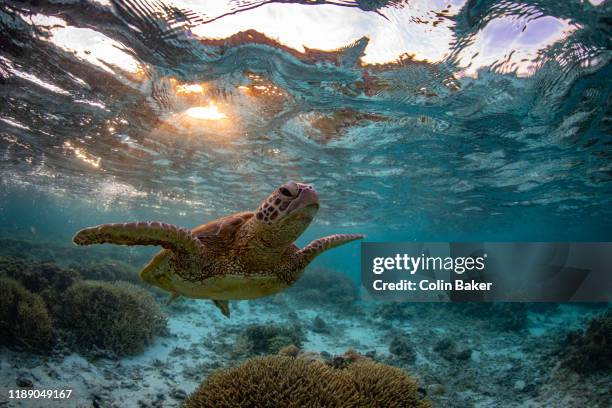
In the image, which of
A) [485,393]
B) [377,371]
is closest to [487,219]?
[485,393]

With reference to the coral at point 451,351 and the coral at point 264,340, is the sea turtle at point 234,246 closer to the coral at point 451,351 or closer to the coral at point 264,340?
the coral at point 264,340

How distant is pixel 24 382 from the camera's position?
650 cm

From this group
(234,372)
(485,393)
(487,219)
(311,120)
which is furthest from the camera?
(487,219)

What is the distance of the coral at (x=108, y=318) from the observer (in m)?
8.70

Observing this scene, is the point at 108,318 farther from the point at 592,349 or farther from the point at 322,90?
the point at 592,349

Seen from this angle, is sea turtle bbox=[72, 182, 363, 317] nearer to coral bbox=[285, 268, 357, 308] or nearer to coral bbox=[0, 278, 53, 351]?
coral bbox=[0, 278, 53, 351]

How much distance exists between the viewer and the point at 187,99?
10883 millimetres

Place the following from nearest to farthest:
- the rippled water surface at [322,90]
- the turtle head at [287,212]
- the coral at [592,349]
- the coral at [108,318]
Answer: the turtle head at [287,212] → the rippled water surface at [322,90] → the coral at [108,318] → the coral at [592,349]

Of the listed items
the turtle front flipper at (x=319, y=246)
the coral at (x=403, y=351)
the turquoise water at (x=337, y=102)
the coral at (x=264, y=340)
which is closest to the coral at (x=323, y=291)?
the turquoise water at (x=337, y=102)

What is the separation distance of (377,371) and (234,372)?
2.71 m

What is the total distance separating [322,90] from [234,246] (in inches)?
262

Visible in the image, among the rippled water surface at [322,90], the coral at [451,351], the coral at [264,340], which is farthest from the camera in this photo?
the coral at [451,351]

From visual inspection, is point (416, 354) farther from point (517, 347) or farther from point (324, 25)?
point (324, 25)

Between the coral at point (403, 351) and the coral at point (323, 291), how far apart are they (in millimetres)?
8196
